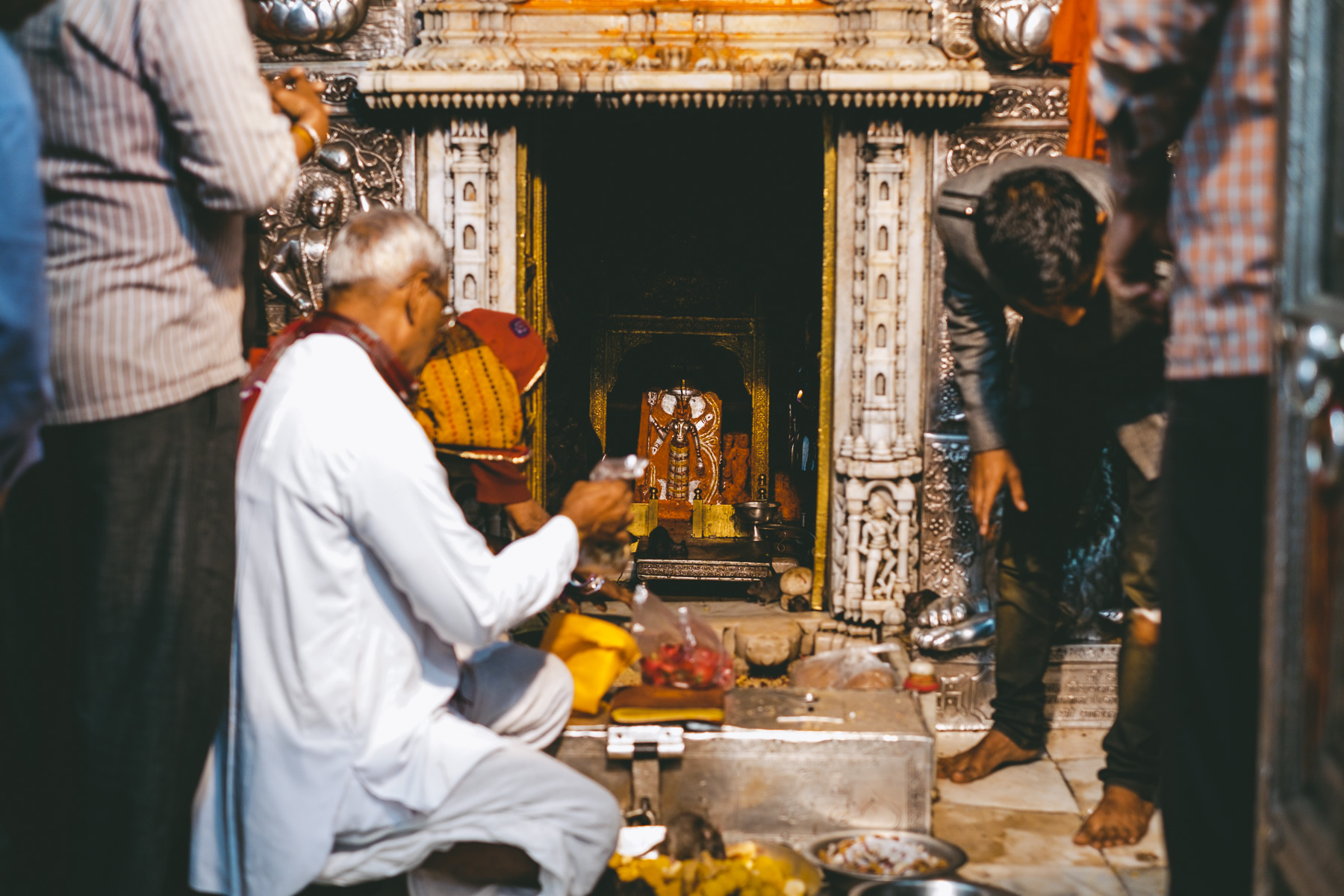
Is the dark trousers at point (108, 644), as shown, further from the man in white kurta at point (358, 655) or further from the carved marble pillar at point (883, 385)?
the carved marble pillar at point (883, 385)

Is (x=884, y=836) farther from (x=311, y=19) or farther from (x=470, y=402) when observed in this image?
(x=311, y=19)

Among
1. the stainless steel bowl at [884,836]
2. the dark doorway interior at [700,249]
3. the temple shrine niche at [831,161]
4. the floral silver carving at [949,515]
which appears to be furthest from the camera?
the dark doorway interior at [700,249]

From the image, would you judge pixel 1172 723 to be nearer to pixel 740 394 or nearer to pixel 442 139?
pixel 442 139

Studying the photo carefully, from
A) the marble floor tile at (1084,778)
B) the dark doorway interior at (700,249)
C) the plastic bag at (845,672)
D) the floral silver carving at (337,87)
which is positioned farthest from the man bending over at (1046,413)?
the dark doorway interior at (700,249)

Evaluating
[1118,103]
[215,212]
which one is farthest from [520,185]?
[1118,103]

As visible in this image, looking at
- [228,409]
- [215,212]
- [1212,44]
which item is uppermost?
[1212,44]

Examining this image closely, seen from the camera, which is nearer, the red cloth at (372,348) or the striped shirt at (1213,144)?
the striped shirt at (1213,144)

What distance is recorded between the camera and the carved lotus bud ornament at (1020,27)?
436cm

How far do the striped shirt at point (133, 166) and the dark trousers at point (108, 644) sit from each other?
106 millimetres

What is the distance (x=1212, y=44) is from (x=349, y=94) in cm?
365

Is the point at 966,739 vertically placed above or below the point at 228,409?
below

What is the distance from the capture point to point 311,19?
178 inches

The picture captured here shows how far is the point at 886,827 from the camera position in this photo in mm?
3121

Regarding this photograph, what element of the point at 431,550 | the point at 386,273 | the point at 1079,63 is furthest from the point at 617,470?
the point at 1079,63
